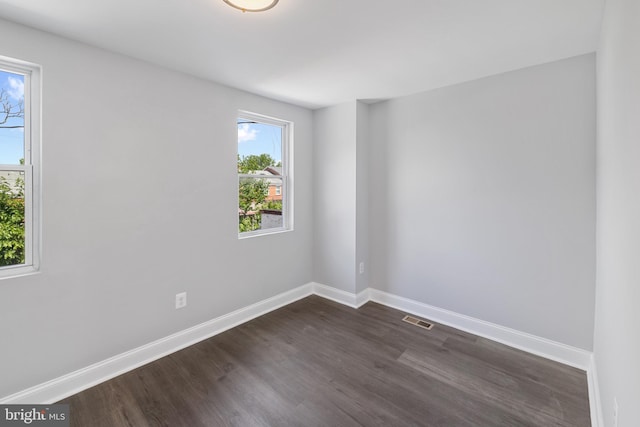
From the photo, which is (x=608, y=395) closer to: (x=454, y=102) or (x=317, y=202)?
(x=454, y=102)

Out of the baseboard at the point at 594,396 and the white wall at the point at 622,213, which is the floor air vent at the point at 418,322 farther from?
the white wall at the point at 622,213

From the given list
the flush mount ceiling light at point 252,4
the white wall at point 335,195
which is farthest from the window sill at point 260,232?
the flush mount ceiling light at point 252,4

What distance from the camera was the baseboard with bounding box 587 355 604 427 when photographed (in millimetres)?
1672

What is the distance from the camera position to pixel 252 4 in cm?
151

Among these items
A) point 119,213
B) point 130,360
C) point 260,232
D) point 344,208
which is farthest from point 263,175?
point 130,360

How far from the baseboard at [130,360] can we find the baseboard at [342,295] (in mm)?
661

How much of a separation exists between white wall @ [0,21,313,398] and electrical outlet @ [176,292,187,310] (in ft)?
0.17

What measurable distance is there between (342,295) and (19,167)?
3031 mm

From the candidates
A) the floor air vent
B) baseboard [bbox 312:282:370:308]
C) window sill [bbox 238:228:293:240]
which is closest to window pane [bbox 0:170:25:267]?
window sill [bbox 238:228:293:240]

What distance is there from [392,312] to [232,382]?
1.84 m

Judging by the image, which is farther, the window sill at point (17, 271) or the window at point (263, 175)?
the window at point (263, 175)

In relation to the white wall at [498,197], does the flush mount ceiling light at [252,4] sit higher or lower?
higher

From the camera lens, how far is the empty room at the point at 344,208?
5.59 feet

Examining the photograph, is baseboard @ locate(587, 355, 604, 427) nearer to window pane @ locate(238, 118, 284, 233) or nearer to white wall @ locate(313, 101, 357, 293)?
white wall @ locate(313, 101, 357, 293)
